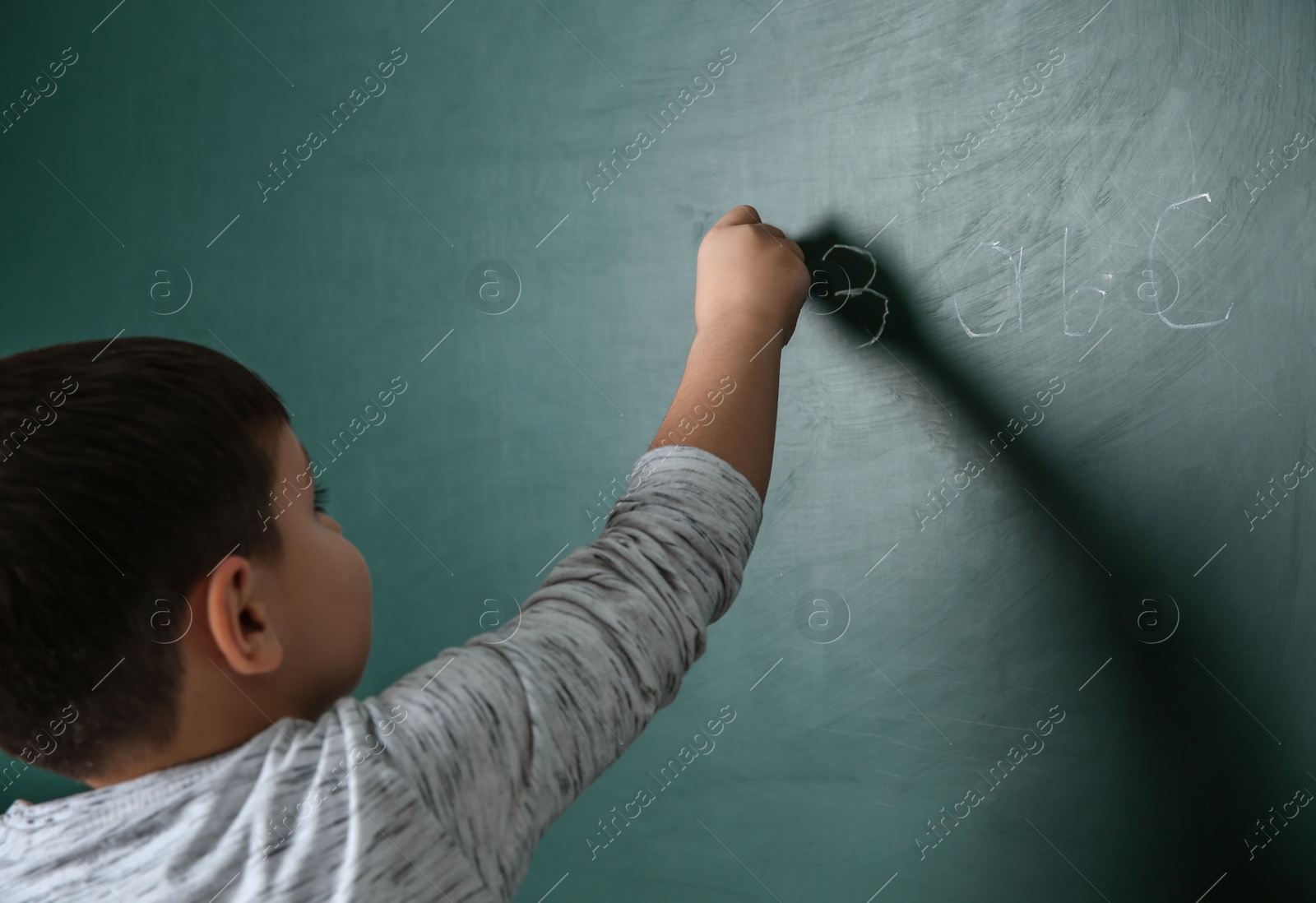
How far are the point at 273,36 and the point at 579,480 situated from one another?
0.51 metres

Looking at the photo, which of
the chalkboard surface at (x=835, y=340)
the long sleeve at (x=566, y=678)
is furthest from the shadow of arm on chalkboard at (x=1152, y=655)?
the long sleeve at (x=566, y=678)

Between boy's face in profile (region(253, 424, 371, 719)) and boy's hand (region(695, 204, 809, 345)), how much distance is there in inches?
10.8

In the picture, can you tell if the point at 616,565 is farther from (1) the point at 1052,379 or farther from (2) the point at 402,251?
(2) the point at 402,251

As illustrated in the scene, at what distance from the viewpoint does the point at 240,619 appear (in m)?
0.48

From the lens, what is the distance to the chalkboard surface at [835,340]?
24.5 inches

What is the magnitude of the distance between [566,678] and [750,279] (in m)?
0.31

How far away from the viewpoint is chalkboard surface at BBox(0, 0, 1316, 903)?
62 cm

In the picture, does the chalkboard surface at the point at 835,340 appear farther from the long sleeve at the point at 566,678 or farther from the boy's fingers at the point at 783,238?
the long sleeve at the point at 566,678

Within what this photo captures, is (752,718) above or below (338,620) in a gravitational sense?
below

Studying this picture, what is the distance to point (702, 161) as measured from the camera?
761 mm

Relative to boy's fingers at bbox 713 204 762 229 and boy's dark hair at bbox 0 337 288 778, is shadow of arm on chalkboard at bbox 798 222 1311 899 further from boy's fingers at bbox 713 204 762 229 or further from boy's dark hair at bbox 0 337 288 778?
boy's dark hair at bbox 0 337 288 778

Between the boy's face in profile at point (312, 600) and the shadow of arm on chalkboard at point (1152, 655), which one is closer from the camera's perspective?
the boy's face in profile at point (312, 600)

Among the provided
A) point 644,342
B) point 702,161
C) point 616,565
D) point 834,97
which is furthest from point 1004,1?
point 616,565

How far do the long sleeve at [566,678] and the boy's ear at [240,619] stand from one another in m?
0.06
